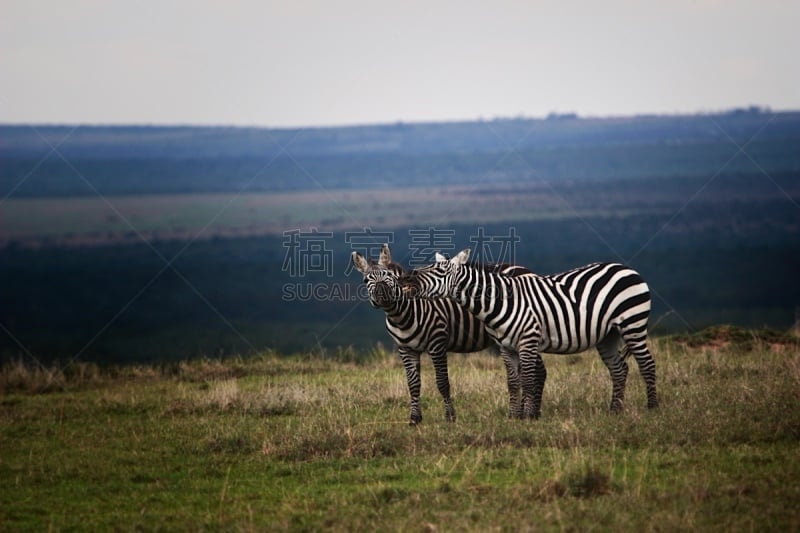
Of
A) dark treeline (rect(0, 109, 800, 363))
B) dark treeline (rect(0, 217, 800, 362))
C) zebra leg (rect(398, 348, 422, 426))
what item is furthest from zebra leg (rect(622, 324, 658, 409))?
dark treeline (rect(0, 217, 800, 362))

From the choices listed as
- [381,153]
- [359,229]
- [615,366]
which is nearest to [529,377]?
[615,366]

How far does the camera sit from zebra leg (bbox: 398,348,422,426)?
12094 millimetres

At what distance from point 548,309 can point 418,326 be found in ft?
4.79

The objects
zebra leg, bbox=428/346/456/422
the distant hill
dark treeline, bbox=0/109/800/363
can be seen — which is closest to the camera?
zebra leg, bbox=428/346/456/422

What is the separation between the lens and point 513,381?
1211 centimetres

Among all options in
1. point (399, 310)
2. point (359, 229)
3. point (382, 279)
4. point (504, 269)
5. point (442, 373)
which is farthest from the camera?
point (359, 229)

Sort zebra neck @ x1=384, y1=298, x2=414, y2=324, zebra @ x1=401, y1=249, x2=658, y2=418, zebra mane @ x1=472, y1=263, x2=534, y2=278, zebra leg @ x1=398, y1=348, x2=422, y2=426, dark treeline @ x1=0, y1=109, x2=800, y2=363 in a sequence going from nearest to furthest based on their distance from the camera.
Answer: zebra neck @ x1=384, y1=298, x2=414, y2=324, zebra @ x1=401, y1=249, x2=658, y2=418, zebra leg @ x1=398, y1=348, x2=422, y2=426, zebra mane @ x1=472, y1=263, x2=534, y2=278, dark treeline @ x1=0, y1=109, x2=800, y2=363

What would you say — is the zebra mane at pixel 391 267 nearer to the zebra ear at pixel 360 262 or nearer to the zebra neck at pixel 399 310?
the zebra ear at pixel 360 262

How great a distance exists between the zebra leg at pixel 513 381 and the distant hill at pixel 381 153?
282 ft

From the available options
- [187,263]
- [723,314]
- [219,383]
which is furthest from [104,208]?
[219,383]

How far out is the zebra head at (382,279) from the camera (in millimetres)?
11445

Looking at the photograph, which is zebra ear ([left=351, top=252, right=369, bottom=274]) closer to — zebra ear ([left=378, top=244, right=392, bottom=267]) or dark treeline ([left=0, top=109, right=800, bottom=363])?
zebra ear ([left=378, top=244, right=392, bottom=267])

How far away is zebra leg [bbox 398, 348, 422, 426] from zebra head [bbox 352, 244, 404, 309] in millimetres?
760

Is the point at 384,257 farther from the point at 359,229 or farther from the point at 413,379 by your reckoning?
the point at 359,229
